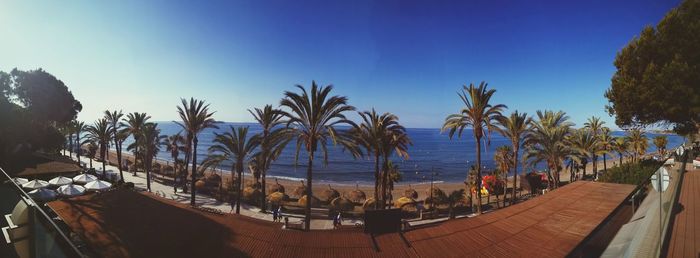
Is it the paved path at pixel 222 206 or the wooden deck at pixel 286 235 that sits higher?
the wooden deck at pixel 286 235

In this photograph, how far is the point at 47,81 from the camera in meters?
37.8

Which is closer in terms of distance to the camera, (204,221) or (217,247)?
(217,247)

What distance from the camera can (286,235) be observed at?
29.7 feet

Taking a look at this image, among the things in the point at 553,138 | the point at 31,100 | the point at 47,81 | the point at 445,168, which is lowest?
the point at 445,168

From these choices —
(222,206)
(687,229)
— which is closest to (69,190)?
(222,206)

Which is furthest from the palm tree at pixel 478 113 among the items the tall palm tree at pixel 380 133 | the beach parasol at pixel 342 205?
the beach parasol at pixel 342 205

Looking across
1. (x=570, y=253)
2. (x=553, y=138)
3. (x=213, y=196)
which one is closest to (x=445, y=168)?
(x=553, y=138)

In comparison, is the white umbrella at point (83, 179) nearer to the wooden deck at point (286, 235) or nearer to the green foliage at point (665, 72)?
the wooden deck at point (286, 235)

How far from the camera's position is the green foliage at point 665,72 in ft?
50.4

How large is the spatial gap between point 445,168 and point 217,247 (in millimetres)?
100715

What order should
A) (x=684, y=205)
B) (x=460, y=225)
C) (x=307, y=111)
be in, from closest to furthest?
1. (x=460, y=225)
2. (x=684, y=205)
3. (x=307, y=111)

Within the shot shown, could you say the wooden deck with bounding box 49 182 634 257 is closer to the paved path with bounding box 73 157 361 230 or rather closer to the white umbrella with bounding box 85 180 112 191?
the paved path with bounding box 73 157 361 230

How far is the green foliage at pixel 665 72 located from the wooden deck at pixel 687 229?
19.6 ft

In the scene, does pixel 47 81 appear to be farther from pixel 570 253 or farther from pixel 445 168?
pixel 445 168
